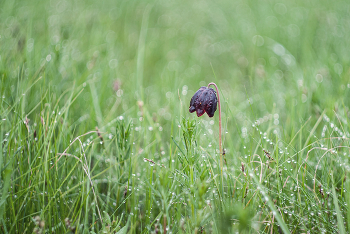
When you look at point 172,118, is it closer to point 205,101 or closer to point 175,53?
point 205,101

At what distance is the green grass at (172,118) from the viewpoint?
4.49ft

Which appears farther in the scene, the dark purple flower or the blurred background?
the blurred background

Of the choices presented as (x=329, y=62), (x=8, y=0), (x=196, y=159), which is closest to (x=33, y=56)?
(x=8, y=0)

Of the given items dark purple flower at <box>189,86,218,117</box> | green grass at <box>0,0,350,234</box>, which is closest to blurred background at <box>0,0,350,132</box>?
green grass at <box>0,0,350,234</box>

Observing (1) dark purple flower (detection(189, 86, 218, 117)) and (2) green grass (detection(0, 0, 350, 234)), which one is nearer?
(2) green grass (detection(0, 0, 350, 234))

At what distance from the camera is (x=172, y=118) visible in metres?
2.15

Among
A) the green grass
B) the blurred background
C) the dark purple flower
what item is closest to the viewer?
the green grass

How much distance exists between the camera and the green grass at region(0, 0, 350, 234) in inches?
53.9

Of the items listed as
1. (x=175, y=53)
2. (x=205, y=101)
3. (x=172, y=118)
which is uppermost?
(x=175, y=53)

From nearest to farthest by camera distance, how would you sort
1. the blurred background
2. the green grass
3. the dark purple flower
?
the green grass, the dark purple flower, the blurred background

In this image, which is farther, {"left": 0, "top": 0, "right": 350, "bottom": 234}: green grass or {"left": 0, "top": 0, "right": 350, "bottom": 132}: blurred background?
{"left": 0, "top": 0, "right": 350, "bottom": 132}: blurred background

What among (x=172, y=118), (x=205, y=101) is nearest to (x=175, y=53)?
(x=172, y=118)

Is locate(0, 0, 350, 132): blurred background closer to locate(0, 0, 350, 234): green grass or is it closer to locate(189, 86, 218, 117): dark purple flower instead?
locate(0, 0, 350, 234): green grass

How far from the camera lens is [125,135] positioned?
1484mm
